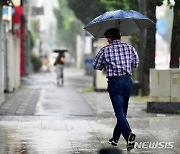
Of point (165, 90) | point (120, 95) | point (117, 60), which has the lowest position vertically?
point (165, 90)

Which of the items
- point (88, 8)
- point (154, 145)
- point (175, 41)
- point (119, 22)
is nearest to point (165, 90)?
point (175, 41)

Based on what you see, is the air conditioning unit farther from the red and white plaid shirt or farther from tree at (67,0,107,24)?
tree at (67,0,107,24)

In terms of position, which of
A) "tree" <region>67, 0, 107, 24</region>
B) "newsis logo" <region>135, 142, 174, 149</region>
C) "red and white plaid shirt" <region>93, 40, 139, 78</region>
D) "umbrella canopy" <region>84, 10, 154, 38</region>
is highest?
"tree" <region>67, 0, 107, 24</region>

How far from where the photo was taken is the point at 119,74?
9.36m

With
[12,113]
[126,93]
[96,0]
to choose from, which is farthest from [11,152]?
[96,0]

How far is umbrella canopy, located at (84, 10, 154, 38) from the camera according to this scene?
10.2 m

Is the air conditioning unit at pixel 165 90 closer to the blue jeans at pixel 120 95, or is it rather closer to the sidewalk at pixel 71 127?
the sidewalk at pixel 71 127

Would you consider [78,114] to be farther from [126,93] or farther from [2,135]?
[126,93]

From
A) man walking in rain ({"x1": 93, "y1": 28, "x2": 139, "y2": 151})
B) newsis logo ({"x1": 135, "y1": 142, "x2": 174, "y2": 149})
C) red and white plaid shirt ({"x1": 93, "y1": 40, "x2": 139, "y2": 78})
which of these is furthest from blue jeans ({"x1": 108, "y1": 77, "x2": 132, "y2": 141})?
newsis logo ({"x1": 135, "y1": 142, "x2": 174, "y2": 149})

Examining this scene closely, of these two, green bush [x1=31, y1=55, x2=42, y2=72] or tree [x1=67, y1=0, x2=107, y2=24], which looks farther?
green bush [x1=31, y1=55, x2=42, y2=72]

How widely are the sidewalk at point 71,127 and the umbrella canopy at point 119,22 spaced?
1.90 meters

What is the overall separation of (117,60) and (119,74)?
22 cm

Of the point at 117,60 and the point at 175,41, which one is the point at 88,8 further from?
the point at 117,60

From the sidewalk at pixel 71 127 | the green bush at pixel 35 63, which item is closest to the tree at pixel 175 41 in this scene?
the sidewalk at pixel 71 127
